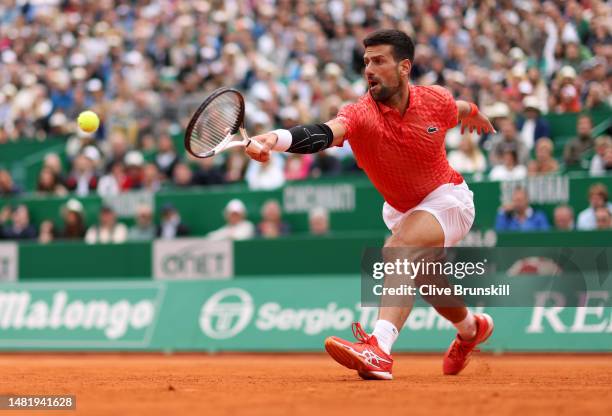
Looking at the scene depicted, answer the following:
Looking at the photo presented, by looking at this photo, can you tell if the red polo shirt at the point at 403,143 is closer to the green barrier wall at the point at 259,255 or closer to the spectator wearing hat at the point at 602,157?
the green barrier wall at the point at 259,255

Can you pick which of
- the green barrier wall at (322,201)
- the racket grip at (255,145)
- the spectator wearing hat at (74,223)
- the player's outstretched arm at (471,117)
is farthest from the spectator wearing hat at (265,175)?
the racket grip at (255,145)

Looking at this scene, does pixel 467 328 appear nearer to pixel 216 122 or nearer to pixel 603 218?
pixel 216 122

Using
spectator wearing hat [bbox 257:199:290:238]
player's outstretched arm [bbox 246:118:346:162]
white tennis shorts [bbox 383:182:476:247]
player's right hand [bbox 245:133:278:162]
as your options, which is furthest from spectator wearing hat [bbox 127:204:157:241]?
player's right hand [bbox 245:133:278:162]

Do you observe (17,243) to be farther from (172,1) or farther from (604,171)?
(172,1)

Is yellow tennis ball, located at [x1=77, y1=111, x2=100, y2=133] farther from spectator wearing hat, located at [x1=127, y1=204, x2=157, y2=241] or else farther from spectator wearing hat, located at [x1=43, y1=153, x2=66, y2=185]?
spectator wearing hat, located at [x1=43, y1=153, x2=66, y2=185]

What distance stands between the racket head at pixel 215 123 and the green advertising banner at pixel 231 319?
5.48 m

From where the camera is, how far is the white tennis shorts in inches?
285

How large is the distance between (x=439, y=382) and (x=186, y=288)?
6.39 m

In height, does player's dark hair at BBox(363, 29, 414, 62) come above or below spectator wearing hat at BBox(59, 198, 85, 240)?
above

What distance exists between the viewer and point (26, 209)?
1577cm

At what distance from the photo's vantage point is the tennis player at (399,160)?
22.7ft

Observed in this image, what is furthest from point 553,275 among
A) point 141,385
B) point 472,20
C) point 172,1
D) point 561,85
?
point 172,1

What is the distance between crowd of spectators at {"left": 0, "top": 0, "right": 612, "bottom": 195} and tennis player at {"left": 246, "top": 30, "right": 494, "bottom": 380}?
582 centimetres

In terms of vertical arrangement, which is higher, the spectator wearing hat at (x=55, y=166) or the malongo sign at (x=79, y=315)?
the spectator wearing hat at (x=55, y=166)
